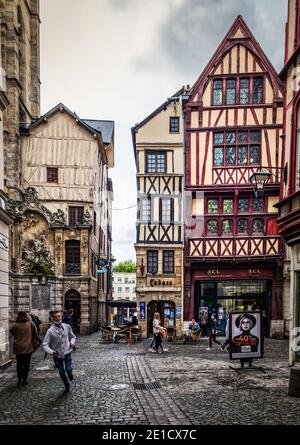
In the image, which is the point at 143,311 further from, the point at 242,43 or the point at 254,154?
the point at 242,43

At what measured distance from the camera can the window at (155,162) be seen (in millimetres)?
25531

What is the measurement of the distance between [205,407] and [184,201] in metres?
17.5

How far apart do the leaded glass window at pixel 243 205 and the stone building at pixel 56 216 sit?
30.2 ft

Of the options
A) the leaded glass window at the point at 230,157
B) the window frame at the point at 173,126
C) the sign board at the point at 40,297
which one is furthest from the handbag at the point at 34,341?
the window frame at the point at 173,126

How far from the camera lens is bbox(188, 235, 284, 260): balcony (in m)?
23.7

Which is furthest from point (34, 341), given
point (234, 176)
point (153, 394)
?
point (234, 176)

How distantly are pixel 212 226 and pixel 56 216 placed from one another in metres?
9.57

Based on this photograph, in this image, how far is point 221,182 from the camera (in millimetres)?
24266

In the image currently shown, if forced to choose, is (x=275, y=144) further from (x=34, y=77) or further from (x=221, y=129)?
(x=34, y=77)

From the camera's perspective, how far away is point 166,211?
25.2 m

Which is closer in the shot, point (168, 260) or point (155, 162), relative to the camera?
point (168, 260)

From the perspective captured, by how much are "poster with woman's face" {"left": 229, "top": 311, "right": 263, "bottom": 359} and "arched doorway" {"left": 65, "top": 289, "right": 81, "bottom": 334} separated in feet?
55.7

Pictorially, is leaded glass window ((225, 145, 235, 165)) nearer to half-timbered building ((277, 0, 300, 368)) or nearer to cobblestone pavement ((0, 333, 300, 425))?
half-timbered building ((277, 0, 300, 368))

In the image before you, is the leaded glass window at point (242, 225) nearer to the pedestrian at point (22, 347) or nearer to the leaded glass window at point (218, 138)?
the leaded glass window at point (218, 138)
